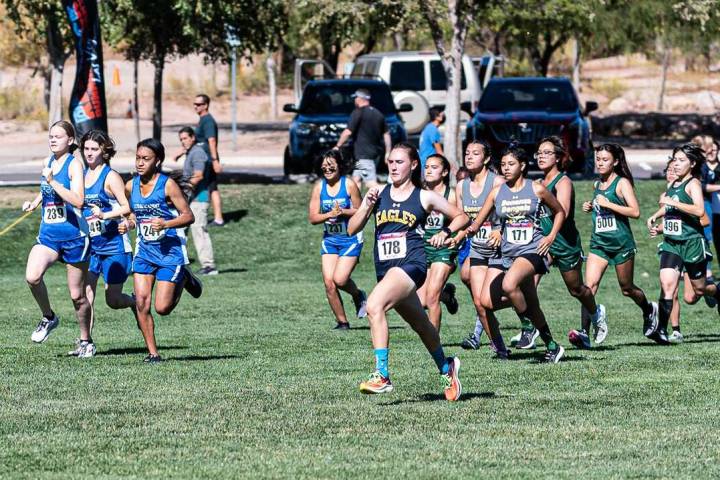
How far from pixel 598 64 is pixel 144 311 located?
226ft

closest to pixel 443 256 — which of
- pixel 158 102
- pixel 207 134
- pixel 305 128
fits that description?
pixel 207 134

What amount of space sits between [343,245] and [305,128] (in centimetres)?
1282

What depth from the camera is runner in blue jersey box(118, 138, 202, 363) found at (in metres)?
11.3

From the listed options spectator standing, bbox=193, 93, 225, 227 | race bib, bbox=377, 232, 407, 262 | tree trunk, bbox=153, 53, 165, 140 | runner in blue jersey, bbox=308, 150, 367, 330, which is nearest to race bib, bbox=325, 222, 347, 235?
runner in blue jersey, bbox=308, 150, 367, 330

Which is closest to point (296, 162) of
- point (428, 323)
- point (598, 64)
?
point (428, 323)

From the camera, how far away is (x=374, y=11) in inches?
1072

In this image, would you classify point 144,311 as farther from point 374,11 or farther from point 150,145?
point 374,11

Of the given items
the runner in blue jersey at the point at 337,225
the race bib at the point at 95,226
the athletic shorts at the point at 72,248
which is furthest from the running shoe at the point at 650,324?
the athletic shorts at the point at 72,248

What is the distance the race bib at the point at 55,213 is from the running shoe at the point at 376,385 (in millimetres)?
3670

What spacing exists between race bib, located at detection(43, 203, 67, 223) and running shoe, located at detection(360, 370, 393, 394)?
3.67m

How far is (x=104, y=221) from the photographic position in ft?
39.8

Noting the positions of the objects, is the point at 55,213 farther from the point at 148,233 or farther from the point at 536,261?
the point at 536,261

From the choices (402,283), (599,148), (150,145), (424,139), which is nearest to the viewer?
(402,283)

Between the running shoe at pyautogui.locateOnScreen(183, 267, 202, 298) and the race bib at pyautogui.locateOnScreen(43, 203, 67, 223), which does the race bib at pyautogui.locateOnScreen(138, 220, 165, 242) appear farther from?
the race bib at pyautogui.locateOnScreen(43, 203, 67, 223)
